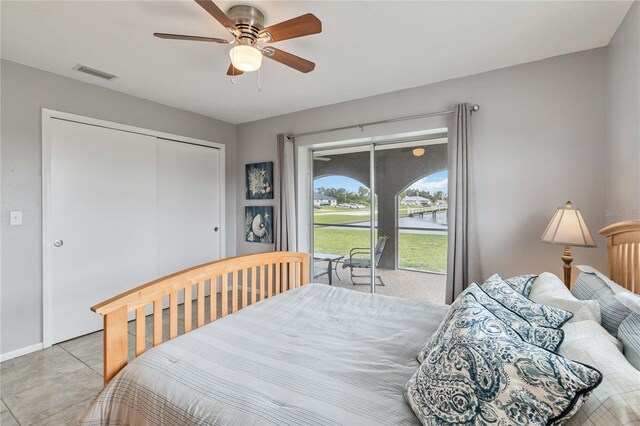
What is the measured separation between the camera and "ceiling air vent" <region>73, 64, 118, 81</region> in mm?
2629

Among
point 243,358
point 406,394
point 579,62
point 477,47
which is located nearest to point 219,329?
point 243,358

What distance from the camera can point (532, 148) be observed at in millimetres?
2559

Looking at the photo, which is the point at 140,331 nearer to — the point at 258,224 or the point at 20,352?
the point at 20,352

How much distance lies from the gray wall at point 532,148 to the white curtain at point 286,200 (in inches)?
65.4

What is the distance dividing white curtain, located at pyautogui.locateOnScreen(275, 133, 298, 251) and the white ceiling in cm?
87

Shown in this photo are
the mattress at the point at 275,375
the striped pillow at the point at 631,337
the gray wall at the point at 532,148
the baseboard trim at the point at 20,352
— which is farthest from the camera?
the baseboard trim at the point at 20,352

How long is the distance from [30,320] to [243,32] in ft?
10.1

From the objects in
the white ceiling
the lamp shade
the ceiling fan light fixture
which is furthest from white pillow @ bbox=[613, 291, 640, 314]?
the ceiling fan light fixture

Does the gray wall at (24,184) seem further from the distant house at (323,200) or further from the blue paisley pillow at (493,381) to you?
the blue paisley pillow at (493,381)

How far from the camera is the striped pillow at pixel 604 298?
3.65 feet

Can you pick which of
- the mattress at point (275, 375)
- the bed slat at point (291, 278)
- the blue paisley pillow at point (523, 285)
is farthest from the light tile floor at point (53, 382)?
the blue paisley pillow at point (523, 285)

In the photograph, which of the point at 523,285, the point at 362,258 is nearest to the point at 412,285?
the point at 362,258

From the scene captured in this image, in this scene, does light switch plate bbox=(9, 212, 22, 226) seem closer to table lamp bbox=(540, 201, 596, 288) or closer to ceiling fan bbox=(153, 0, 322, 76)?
ceiling fan bbox=(153, 0, 322, 76)

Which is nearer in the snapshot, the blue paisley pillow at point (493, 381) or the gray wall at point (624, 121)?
the blue paisley pillow at point (493, 381)
